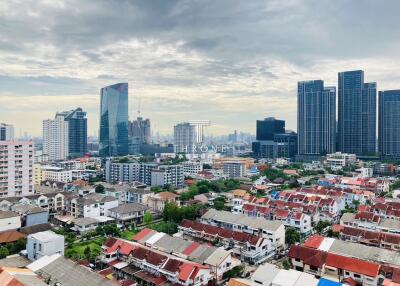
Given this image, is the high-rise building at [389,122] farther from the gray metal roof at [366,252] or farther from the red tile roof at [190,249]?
the red tile roof at [190,249]

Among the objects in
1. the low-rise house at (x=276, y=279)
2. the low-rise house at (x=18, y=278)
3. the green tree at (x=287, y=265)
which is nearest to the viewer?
the low-rise house at (x=18, y=278)

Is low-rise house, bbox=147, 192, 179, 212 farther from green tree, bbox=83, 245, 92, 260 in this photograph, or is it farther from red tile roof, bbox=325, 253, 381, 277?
red tile roof, bbox=325, 253, 381, 277

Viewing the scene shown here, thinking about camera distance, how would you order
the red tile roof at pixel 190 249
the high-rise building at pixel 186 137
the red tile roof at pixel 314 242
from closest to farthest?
1. the red tile roof at pixel 190 249
2. the red tile roof at pixel 314 242
3. the high-rise building at pixel 186 137

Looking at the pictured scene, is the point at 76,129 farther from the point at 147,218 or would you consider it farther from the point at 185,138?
the point at 147,218

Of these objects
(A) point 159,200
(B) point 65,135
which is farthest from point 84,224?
(B) point 65,135

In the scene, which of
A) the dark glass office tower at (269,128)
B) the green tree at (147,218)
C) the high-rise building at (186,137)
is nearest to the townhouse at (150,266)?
the green tree at (147,218)

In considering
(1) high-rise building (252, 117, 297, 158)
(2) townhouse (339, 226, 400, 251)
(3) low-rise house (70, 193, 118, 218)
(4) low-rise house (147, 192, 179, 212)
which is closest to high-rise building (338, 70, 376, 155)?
(1) high-rise building (252, 117, 297, 158)
